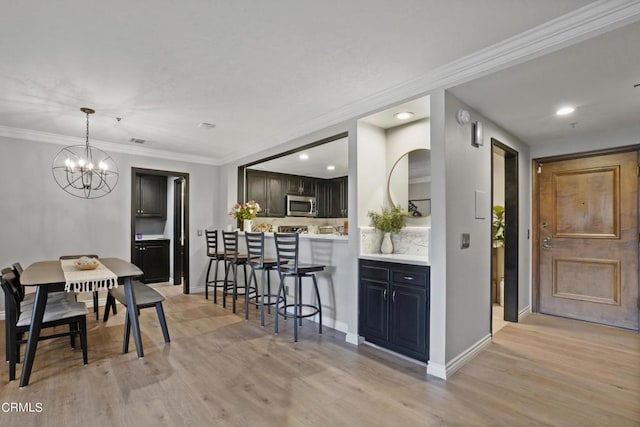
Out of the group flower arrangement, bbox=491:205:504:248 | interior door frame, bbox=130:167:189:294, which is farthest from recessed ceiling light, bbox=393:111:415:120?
interior door frame, bbox=130:167:189:294

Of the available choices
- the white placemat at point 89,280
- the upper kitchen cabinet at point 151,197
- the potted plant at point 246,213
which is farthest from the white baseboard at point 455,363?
the upper kitchen cabinet at point 151,197

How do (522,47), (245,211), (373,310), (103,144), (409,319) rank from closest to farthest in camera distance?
(522,47)
(409,319)
(373,310)
(103,144)
(245,211)

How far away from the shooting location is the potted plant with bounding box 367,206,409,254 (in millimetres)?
3316

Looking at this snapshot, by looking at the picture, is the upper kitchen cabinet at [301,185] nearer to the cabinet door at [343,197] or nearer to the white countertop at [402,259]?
the cabinet door at [343,197]

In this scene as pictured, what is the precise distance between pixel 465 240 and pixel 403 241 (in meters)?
0.67

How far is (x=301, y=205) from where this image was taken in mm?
7008

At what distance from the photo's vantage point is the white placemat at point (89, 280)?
2.64m

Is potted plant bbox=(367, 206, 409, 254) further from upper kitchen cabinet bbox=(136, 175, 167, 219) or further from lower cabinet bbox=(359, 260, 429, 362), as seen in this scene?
upper kitchen cabinet bbox=(136, 175, 167, 219)

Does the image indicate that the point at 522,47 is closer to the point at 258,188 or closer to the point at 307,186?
the point at 258,188

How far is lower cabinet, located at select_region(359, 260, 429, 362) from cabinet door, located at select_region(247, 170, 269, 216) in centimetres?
358

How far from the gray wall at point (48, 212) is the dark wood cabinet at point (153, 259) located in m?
1.42

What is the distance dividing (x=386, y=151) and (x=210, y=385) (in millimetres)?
2853

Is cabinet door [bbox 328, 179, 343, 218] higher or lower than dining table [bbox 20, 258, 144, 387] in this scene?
higher

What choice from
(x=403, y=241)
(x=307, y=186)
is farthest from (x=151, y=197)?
(x=403, y=241)
